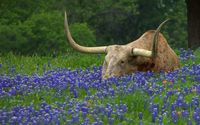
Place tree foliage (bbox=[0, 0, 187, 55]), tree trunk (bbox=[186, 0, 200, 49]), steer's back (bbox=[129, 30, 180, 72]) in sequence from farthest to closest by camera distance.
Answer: tree foliage (bbox=[0, 0, 187, 55]), tree trunk (bbox=[186, 0, 200, 49]), steer's back (bbox=[129, 30, 180, 72])

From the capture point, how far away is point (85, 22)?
44375mm

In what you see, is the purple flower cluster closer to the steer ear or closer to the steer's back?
the steer's back

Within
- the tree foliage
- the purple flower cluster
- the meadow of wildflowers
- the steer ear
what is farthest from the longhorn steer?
the tree foliage

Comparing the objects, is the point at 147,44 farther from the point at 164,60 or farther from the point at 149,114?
the point at 149,114

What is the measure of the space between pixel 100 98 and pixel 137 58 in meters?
2.41

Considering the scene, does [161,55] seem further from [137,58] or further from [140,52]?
[140,52]

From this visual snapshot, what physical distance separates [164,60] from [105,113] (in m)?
3.63

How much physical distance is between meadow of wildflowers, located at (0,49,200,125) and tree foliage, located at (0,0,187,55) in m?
26.7

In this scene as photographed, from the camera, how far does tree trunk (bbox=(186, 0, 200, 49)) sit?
17.8 meters

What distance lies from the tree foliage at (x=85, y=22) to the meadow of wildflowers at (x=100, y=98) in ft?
87.5

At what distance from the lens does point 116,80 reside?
1005cm

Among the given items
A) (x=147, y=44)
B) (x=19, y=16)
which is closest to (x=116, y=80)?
(x=147, y=44)

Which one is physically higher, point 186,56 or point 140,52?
point 140,52

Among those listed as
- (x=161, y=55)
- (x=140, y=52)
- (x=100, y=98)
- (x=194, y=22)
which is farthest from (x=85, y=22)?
(x=100, y=98)
